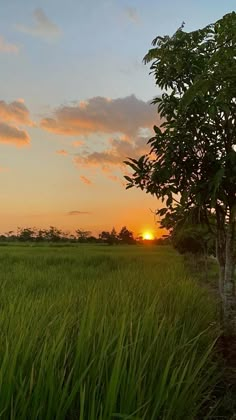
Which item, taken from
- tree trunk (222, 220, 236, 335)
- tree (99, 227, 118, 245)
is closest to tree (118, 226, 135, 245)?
tree (99, 227, 118, 245)

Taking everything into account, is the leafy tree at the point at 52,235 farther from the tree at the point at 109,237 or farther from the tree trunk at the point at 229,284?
the tree trunk at the point at 229,284

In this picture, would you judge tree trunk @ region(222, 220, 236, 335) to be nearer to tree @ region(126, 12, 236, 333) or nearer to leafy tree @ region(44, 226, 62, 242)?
tree @ region(126, 12, 236, 333)

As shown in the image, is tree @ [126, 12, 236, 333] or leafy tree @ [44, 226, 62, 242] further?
leafy tree @ [44, 226, 62, 242]

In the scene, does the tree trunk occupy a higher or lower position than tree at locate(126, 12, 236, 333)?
lower

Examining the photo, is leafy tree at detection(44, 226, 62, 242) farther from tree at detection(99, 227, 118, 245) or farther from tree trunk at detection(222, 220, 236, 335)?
tree trunk at detection(222, 220, 236, 335)

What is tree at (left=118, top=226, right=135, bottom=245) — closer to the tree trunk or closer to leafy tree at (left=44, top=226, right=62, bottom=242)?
leafy tree at (left=44, top=226, right=62, bottom=242)

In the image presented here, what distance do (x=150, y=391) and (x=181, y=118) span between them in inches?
162

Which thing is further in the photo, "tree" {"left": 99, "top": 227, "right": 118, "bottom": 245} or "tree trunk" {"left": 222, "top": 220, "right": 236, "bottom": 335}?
"tree" {"left": 99, "top": 227, "right": 118, "bottom": 245}

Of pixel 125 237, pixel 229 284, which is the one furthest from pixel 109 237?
pixel 229 284

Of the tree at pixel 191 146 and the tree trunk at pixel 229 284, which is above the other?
the tree at pixel 191 146

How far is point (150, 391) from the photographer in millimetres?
2381

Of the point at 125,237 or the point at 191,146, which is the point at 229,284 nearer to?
the point at 191,146

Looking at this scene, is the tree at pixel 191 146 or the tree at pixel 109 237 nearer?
the tree at pixel 191 146

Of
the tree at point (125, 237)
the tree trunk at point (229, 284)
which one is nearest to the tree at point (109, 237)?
the tree at point (125, 237)
